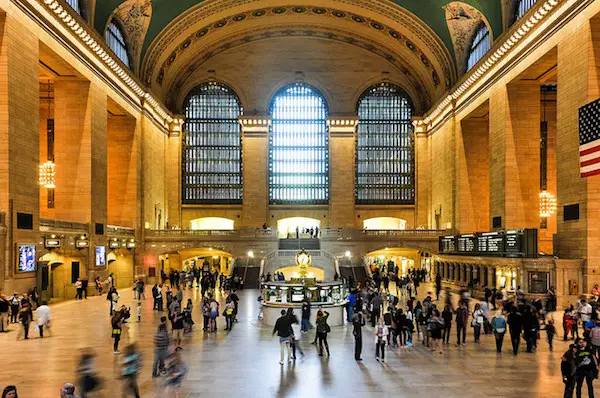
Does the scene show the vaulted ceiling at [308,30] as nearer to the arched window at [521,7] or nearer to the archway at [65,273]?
the arched window at [521,7]

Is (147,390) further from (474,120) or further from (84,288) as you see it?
(474,120)

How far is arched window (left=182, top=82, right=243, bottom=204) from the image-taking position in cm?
4444

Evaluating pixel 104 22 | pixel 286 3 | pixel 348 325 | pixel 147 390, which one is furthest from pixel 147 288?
pixel 147 390

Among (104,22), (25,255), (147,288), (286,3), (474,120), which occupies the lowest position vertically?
(147,288)

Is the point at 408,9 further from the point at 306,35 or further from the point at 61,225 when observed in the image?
the point at 61,225

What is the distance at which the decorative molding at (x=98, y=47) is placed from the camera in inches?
898

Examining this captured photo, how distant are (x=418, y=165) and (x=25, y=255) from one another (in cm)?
3093

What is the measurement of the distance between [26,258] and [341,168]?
2731 centimetres

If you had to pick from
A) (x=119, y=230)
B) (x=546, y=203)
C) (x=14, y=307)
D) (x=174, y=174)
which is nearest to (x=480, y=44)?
(x=546, y=203)

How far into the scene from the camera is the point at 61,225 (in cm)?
2416

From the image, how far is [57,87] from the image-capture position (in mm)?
27281

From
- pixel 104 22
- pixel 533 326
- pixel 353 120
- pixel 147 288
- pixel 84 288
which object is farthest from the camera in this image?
pixel 353 120

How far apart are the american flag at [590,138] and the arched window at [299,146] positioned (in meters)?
29.0

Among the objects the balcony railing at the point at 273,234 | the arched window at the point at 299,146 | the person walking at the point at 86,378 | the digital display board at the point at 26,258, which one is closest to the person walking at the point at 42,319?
the digital display board at the point at 26,258
